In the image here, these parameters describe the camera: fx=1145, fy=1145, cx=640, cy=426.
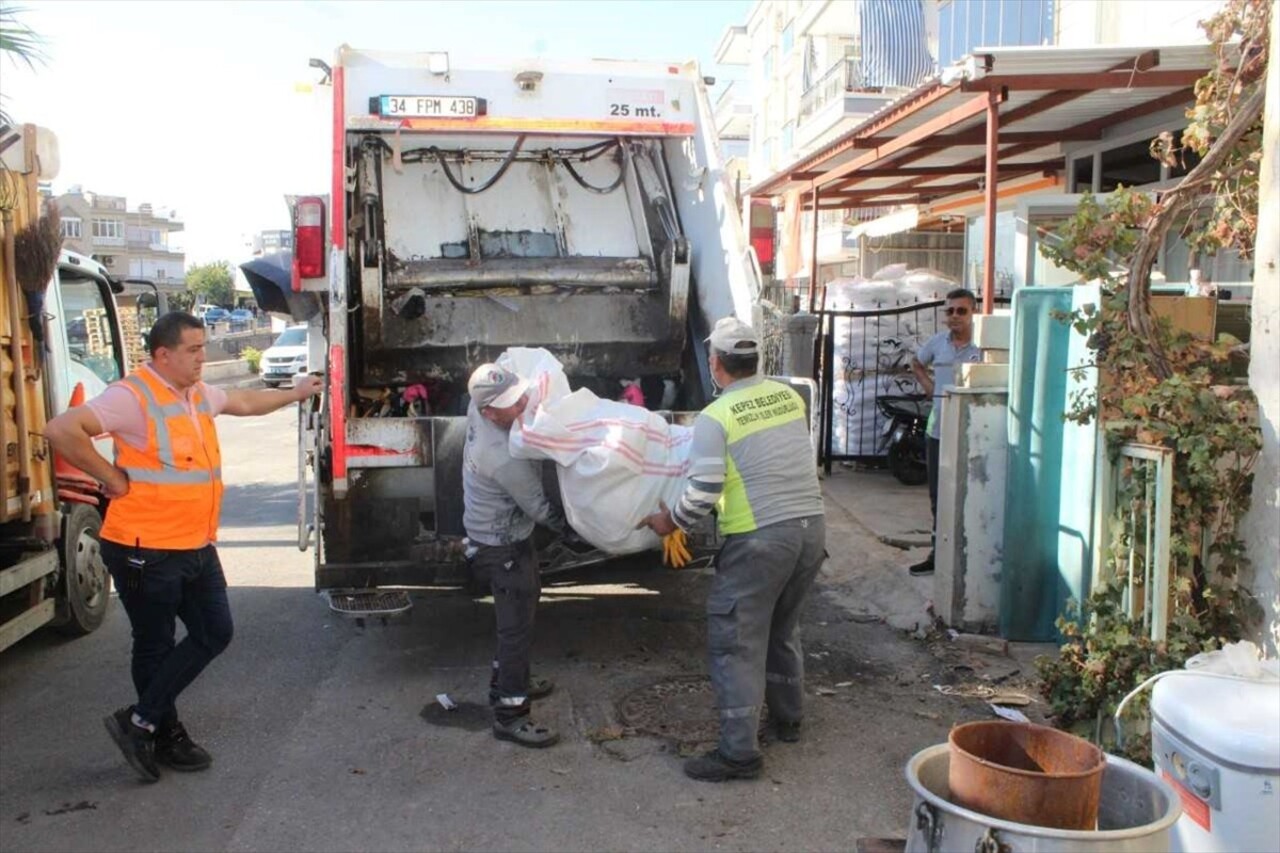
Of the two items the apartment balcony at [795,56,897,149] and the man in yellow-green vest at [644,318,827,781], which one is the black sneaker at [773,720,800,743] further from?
the apartment balcony at [795,56,897,149]

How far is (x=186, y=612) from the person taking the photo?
420cm

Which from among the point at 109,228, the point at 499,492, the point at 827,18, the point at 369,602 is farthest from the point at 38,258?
the point at 109,228

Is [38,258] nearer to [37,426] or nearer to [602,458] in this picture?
[37,426]

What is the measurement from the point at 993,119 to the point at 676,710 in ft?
14.0

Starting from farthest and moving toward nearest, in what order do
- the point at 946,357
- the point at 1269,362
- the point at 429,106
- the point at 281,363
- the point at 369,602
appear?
the point at 281,363, the point at 946,357, the point at 429,106, the point at 369,602, the point at 1269,362

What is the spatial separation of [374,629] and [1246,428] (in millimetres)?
4235

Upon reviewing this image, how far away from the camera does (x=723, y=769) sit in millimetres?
4039

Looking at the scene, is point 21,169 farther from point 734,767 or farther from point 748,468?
point 734,767

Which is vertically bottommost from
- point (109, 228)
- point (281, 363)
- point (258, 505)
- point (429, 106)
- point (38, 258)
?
point (258, 505)

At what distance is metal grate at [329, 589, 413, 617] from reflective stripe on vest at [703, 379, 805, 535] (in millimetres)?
1589

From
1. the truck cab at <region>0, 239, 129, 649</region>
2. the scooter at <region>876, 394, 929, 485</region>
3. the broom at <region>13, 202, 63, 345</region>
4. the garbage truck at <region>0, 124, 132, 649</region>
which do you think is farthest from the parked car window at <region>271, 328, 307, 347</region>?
the broom at <region>13, 202, 63, 345</region>

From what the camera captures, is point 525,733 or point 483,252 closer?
point 525,733

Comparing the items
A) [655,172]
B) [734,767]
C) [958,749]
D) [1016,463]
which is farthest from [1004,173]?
[958,749]

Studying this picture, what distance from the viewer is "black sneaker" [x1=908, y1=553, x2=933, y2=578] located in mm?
6543
